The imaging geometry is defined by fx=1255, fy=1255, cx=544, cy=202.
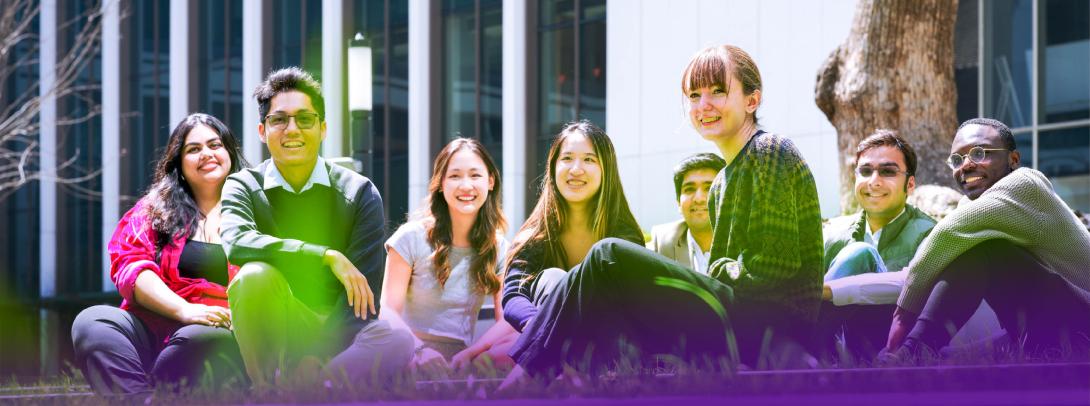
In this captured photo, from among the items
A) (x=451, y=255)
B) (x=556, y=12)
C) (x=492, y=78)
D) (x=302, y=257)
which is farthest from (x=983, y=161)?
(x=492, y=78)

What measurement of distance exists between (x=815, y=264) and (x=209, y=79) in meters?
22.9

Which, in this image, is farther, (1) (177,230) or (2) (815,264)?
(1) (177,230)

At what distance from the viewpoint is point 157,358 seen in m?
4.55

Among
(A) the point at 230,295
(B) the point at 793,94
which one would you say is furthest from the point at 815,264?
(B) the point at 793,94

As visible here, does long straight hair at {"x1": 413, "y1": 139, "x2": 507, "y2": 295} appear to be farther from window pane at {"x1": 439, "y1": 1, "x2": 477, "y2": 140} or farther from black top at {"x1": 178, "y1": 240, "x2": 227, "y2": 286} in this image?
window pane at {"x1": 439, "y1": 1, "x2": 477, "y2": 140}

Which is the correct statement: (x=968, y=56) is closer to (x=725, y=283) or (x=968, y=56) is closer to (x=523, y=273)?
(x=523, y=273)

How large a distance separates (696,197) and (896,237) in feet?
2.95

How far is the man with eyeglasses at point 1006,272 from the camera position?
4.22 metres

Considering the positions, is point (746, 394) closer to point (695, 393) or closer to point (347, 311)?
point (695, 393)

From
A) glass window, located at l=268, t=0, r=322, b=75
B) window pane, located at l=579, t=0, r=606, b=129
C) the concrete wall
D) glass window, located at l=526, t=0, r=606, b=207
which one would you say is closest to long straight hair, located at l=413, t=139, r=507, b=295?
the concrete wall

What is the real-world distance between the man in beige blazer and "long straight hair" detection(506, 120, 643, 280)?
0.57 metres

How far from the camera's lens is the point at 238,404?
3779 millimetres

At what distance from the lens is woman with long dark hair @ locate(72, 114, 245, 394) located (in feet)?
14.7

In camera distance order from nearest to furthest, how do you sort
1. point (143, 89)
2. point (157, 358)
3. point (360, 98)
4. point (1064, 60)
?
point (157, 358)
point (360, 98)
point (1064, 60)
point (143, 89)
